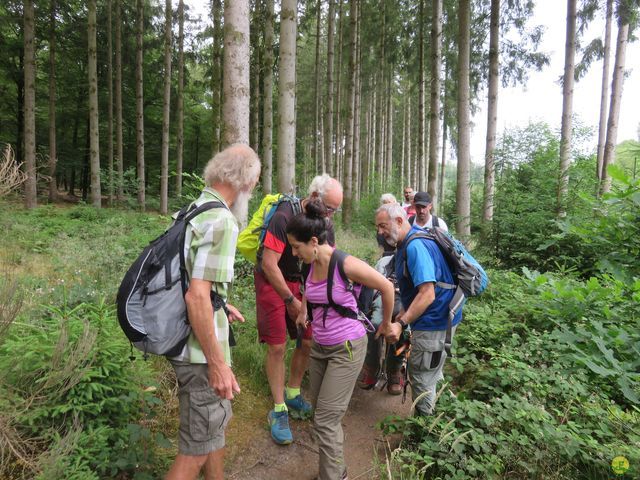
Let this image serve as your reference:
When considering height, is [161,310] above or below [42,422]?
above

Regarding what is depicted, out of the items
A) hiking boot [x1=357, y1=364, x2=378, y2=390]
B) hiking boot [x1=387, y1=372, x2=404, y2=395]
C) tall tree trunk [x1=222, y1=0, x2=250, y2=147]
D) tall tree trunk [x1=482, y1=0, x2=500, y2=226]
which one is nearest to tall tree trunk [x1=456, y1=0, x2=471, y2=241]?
tall tree trunk [x1=482, y1=0, x2=500, y2=226]

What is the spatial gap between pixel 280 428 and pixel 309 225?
183cm

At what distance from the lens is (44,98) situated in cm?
1916

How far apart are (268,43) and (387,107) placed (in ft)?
49.6

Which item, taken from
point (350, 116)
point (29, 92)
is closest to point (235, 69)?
point (350, 116)

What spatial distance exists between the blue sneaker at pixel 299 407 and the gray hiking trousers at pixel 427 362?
1074 millimetres

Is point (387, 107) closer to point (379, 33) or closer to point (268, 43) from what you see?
point (379, 33)

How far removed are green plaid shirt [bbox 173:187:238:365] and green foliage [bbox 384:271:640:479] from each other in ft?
5.17

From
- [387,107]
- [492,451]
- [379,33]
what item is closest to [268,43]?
[379,33]

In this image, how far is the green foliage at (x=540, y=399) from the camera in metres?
2.31

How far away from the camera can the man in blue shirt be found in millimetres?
2787

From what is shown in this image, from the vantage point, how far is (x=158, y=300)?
6.14 feet

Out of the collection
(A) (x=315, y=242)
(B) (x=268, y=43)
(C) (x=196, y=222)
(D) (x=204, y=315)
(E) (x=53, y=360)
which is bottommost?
(E) (x=53, y=360)

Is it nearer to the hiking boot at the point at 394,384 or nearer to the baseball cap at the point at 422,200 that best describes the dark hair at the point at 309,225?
the hiking boot at the point at 394,384
